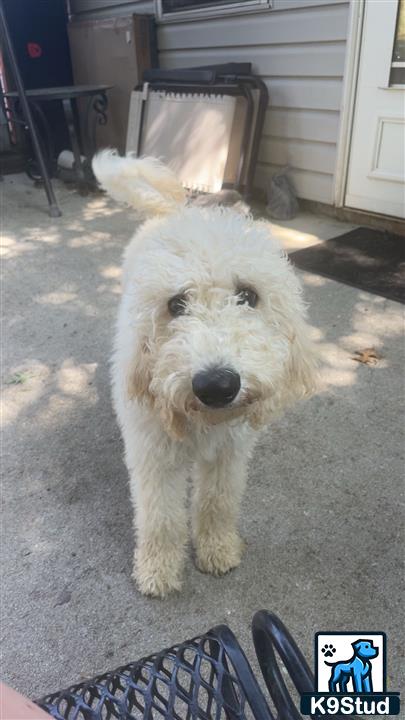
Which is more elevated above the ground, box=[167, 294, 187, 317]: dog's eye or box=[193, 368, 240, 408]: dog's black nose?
box=[167, 294, 187, 317]: dog's eye

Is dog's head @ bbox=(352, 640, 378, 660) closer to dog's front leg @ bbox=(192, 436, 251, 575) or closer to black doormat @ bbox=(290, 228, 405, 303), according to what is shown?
dog's front leg @ bbox=(192, 436, 251, 575)

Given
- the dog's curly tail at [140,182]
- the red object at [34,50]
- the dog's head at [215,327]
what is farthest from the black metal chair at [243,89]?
the dog's head at [215,327]

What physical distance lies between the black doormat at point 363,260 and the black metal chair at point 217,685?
2.98 m

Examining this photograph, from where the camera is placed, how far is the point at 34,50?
7.07m

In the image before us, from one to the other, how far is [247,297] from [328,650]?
3.33 ft

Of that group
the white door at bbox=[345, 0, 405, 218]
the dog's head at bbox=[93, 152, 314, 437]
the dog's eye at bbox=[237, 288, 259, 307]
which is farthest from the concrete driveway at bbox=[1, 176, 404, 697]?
the white door at bbox=[345, 0, 405, 218]

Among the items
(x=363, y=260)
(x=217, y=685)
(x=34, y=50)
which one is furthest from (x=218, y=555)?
(x=34, y=50)

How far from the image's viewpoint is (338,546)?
2.07m

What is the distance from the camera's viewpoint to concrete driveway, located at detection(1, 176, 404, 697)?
5.93ft

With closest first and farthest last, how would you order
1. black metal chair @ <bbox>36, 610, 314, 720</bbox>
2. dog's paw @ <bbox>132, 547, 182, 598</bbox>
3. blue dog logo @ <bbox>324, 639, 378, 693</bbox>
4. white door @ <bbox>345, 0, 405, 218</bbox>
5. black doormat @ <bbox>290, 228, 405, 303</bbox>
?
black metal chair @ <bbox>36, 610, 314, 720</bbox>
blue dog logo @ <bbox>324, 639, 378, 693</bbox>
dog's paw @ <bbox>132, 547, 182, 598</bbox>
black doormat @ <bbox>290, 228, 405, 303</bbox>
white door @ <bbox>345, 0, 405, 218</bbox>

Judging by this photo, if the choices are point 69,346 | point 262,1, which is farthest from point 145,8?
point 69,346

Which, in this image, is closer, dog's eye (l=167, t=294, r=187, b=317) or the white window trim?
dog's eye (l=167, t=294, r=187, b=317)

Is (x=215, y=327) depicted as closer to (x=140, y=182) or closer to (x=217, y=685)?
(x=217, y=685)

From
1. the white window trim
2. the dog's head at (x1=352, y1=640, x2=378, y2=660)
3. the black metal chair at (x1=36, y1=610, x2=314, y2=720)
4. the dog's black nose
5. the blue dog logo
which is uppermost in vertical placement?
the white window trim
